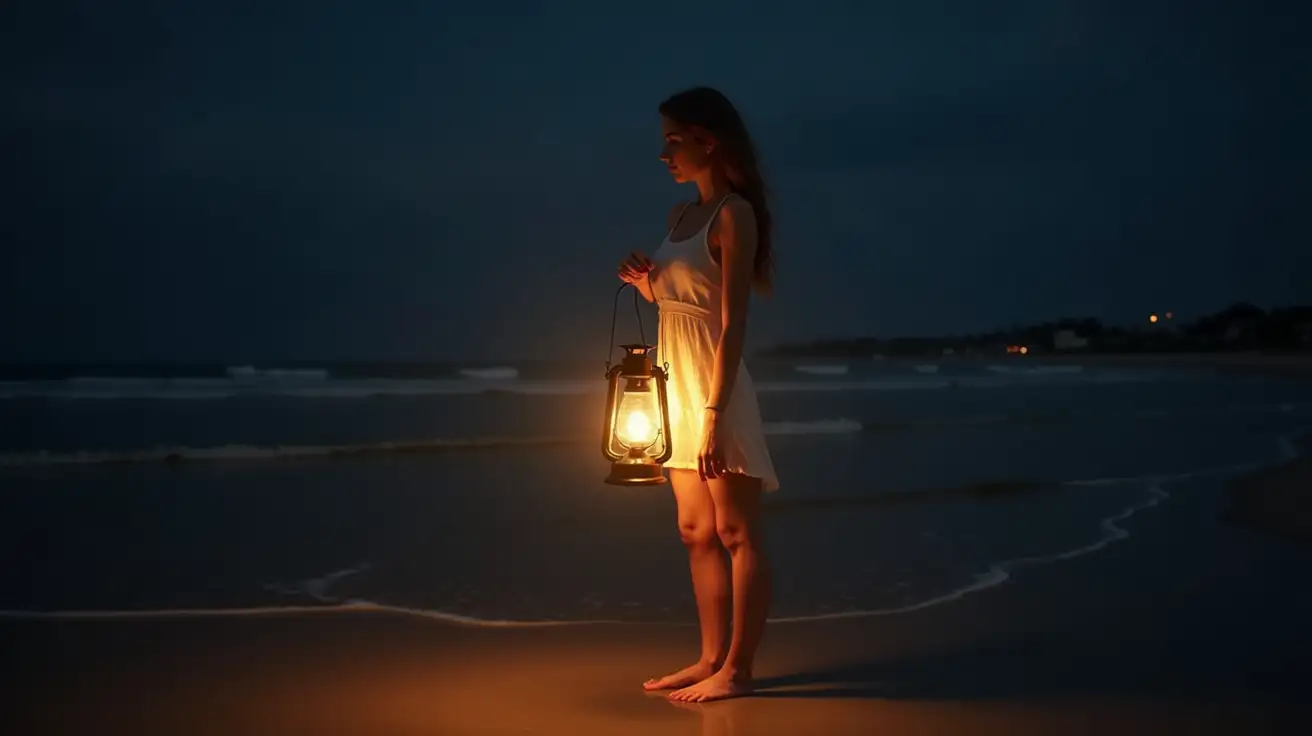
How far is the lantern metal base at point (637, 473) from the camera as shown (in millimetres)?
3426

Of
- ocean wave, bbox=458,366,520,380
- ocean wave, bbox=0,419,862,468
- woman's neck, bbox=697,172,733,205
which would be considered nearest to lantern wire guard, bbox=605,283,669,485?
woman's neck, bbox=697,172,733,205

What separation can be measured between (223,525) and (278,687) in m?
4.16

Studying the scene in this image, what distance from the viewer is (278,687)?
381 cm

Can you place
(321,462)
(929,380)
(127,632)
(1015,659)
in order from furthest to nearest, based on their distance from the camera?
(929,380) → (321,462) → (127,632) → (1015,659)

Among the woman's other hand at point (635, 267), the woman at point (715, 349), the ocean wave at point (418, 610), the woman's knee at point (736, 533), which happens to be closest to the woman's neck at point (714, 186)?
the woman at point (715, 349)

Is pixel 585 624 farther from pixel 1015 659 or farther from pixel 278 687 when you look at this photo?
pixel 1015 659

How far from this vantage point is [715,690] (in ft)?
11.8

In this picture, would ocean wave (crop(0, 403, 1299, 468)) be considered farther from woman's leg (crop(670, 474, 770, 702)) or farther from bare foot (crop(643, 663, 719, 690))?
woman's leg (crop(670, 474, 770, 702))

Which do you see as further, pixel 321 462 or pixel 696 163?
pixel 321 462

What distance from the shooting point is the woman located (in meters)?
3.34

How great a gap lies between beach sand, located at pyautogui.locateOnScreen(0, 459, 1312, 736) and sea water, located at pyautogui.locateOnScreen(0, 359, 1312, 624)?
1.47 ft

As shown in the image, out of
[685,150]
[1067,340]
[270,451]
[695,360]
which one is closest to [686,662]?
[695,360]

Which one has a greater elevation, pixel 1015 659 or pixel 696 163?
pixel 696 163

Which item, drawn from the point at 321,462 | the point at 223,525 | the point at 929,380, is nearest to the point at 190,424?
the point at 321,462
